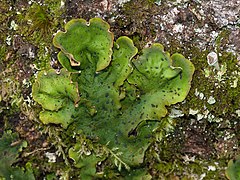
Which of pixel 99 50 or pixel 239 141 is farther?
pixel 239 141

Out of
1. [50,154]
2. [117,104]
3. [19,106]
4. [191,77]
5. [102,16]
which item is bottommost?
[50,154]

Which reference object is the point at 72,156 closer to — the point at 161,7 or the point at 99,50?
the point at 99,50

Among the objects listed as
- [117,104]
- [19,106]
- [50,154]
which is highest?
[117,104]

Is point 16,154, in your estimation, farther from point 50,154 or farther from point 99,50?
point 99,50

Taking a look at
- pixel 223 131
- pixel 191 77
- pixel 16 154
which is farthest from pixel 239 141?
pixel 16 154

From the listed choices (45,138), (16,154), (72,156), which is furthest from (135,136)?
(16,154)

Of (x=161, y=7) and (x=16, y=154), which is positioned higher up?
(x=161, y=7)
